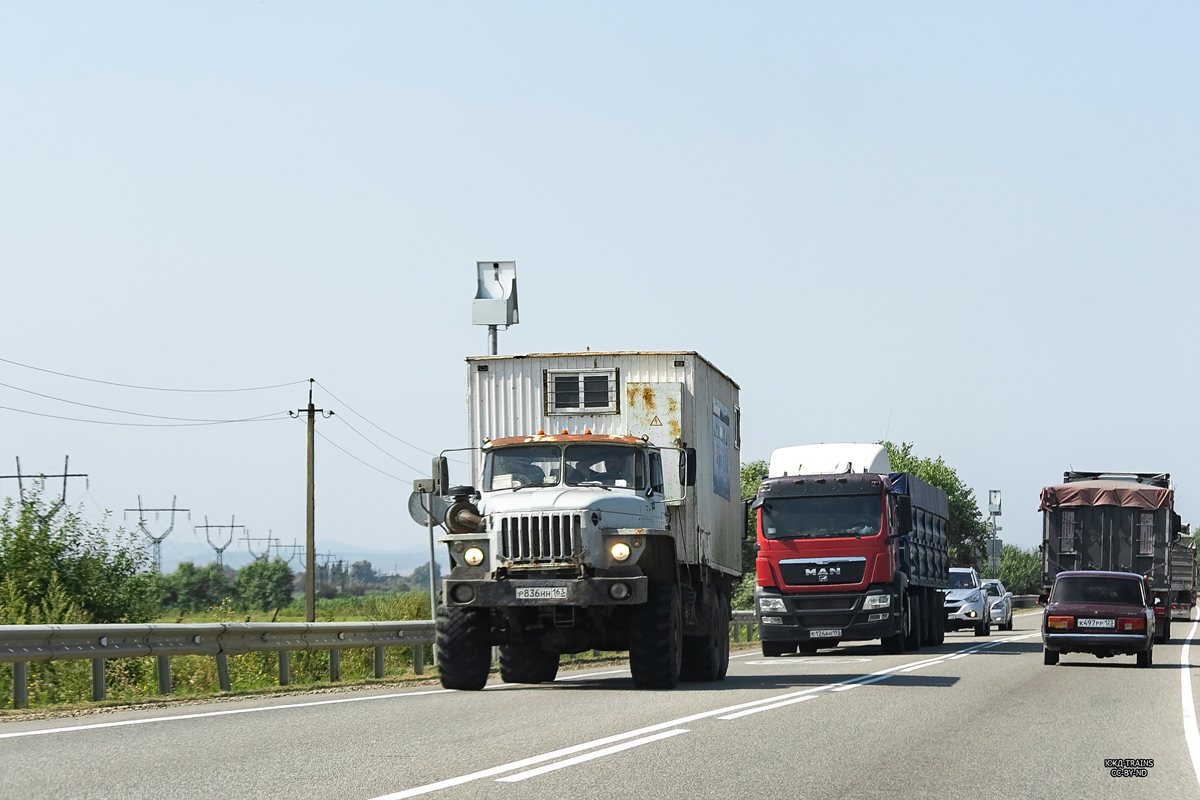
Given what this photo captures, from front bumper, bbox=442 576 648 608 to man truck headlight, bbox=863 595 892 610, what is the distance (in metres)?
11.3

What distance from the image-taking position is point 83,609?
25.6 metres

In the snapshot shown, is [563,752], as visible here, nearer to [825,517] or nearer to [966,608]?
[825,517]

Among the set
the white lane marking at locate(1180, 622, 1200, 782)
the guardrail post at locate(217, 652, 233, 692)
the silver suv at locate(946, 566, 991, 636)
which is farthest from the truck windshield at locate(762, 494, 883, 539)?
the silver suv at locate(946, 566, 991, 636)

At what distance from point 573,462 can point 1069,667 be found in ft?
36.7

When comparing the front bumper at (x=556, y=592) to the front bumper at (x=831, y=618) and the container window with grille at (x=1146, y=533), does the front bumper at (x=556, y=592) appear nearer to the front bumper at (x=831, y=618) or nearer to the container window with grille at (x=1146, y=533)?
the front bumper at (x=831, y=618)

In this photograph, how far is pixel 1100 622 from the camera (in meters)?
25.2

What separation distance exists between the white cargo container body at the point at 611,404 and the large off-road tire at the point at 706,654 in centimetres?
76

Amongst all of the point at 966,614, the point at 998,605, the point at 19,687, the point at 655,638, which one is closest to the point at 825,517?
the point at 655,638

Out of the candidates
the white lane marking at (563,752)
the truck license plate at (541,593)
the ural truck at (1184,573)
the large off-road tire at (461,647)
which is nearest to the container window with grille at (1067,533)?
the ural truck at (1184,573)

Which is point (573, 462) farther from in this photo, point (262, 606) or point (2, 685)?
point (262, 606)

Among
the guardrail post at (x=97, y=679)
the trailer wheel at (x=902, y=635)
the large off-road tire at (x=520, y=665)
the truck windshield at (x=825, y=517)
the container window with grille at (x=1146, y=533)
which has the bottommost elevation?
the trailer wheel at (x=902, y=635)

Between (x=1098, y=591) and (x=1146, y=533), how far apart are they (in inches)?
376

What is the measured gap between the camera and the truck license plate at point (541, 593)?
54.8 feet

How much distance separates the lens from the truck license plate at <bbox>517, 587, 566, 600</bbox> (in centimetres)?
1670
